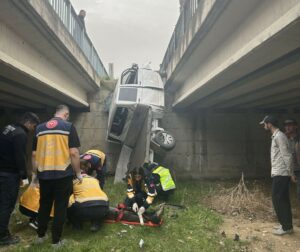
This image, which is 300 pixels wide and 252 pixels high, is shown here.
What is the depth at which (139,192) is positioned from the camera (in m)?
5.26

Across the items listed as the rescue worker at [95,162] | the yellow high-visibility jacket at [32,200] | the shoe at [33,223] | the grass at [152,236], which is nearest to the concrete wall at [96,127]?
the rescue worker at [95,162]

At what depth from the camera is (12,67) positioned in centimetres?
486

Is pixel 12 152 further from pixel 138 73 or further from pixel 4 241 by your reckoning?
pixel 138 73

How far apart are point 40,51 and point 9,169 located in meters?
2.94

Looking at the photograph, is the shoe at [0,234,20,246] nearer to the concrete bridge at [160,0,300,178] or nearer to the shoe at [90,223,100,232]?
Result: the shoe at [90,223,100,232]

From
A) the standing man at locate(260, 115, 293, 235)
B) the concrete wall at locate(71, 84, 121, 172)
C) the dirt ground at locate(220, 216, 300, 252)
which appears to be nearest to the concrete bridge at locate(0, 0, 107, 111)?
the concrete wall at locate(71, 84, 121, 172)

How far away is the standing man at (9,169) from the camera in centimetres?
425

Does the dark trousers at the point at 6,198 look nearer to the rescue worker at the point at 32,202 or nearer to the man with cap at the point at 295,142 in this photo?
the rescue worker at the point at 32,202

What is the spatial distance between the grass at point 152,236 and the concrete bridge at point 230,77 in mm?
2777

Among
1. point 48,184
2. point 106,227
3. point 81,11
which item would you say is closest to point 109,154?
point 81,11

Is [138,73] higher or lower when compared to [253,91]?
higher

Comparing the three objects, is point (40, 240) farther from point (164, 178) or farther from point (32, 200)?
point (164, 178)

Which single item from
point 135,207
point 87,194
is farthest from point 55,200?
point 135,207

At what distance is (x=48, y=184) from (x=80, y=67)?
194 inches
